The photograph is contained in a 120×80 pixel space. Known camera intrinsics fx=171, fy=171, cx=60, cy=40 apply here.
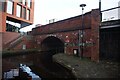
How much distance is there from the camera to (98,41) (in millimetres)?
15766

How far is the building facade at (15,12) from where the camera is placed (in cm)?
3144

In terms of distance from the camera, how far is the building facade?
103 feet

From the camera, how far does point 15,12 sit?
34.3 m

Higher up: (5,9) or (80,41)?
Result: (5,9)

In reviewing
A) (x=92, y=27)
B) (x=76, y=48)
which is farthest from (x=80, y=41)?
(x=92, y=27)

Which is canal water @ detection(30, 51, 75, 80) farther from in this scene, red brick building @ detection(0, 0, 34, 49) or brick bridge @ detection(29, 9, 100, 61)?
red brick building @ detection(0, 0, 34, 49)

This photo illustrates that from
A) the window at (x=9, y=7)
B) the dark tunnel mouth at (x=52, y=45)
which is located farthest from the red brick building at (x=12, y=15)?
the dark tunnel mouth at (x=52, y=45)

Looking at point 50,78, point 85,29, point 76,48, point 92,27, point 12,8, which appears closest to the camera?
point 50,78

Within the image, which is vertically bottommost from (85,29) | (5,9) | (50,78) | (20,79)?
(50,78)

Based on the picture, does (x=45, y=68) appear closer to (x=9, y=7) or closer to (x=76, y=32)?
(x=76, y=32)

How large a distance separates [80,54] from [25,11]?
23.1m

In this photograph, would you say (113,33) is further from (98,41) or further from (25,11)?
(25,11)

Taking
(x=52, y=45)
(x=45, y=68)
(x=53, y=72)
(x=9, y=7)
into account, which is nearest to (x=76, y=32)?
(x=45, y=68)

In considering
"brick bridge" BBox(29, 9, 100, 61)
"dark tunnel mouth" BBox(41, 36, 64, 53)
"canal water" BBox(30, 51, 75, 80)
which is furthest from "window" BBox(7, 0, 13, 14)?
"canal water" BBox(30, 51, 75, 80)
